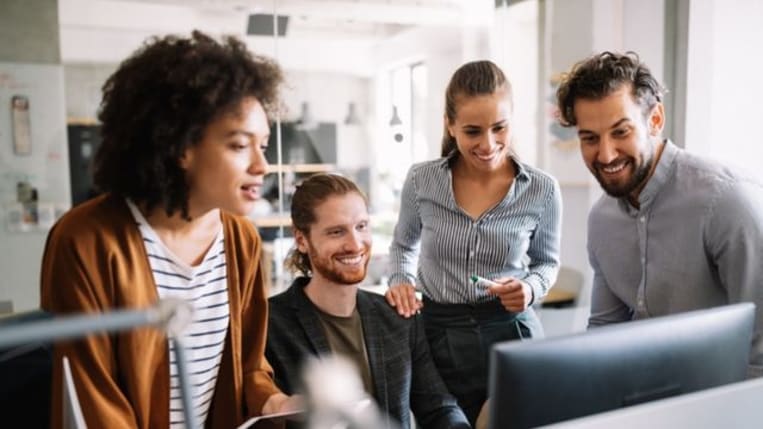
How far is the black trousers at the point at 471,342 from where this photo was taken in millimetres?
1510

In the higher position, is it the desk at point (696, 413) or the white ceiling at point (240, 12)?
the white ceiling at point (240, 12)

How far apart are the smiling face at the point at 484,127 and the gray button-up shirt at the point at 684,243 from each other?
31cm

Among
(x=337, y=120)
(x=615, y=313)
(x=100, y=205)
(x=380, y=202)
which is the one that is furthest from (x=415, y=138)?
(x=100, y=205)

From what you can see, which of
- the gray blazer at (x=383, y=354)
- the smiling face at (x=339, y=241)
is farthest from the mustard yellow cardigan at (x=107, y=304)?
the smiling face at (x=339, y=241)

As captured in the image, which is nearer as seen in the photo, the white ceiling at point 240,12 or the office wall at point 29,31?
the office wall at point 29,31

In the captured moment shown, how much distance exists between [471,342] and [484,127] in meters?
0.52

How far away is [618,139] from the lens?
1.36 metres

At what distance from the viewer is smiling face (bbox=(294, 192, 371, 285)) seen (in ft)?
4.68

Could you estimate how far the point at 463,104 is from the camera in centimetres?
148

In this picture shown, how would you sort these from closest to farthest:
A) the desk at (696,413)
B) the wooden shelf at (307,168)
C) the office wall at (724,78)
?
the desk at (696,413) → the office wall at (724,78) → the wooden shelf at (307,168)

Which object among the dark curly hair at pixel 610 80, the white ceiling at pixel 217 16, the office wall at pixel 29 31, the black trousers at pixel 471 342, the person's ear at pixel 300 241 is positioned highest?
the white ceiling at pixel 217 16

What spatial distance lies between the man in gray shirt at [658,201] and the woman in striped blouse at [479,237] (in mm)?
172

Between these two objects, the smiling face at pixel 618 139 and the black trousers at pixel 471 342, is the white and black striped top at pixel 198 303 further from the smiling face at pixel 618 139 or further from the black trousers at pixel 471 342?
the smiling face at pixel 618 139

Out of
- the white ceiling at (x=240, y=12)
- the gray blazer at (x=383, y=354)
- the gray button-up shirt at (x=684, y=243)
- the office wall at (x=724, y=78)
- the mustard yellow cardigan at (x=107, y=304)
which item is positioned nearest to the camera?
the mustard yellow cardigan at (x=107, y=304)
